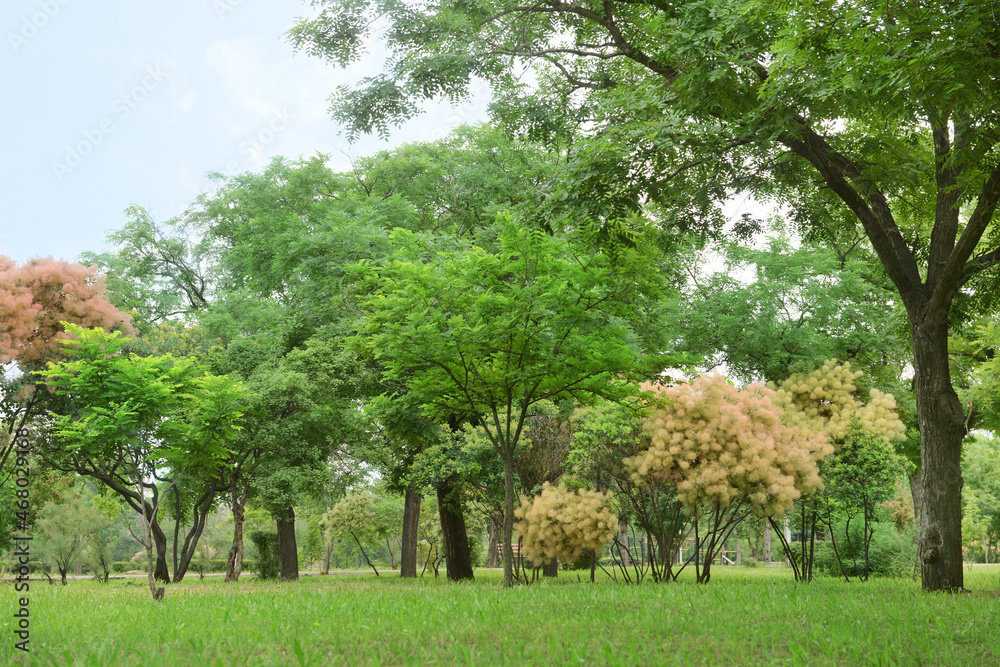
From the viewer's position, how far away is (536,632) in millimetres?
6148

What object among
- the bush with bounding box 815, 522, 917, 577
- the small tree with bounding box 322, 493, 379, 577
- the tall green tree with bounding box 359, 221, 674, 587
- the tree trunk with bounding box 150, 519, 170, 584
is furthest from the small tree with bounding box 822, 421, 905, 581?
the small tree with bounding box 322, 493, 379, 577

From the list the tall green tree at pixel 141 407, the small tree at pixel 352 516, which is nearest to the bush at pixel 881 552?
the tall green tree at pixel 141 407

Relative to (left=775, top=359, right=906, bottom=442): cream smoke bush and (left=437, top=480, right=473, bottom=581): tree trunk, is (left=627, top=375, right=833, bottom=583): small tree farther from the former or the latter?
(left=437, top=480, right=473, bottom=581): tree trunk

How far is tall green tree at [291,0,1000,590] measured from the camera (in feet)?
22.4

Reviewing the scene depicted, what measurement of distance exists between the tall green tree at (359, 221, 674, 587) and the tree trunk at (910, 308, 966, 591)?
4220 mm

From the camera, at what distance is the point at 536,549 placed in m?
15.2

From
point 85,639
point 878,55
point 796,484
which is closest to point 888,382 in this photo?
point 796,484

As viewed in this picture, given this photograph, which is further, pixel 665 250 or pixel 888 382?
pixel 888 382

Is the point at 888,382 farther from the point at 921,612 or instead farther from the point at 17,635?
the point at 17,635

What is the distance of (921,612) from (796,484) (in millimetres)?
7452

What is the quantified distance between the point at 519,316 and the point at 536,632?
20.4 ft

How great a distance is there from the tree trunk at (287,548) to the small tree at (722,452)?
14044 mm

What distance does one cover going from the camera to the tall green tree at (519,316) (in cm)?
1169

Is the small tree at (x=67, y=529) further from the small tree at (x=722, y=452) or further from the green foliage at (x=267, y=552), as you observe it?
the small tree at (x=722, y=452)
